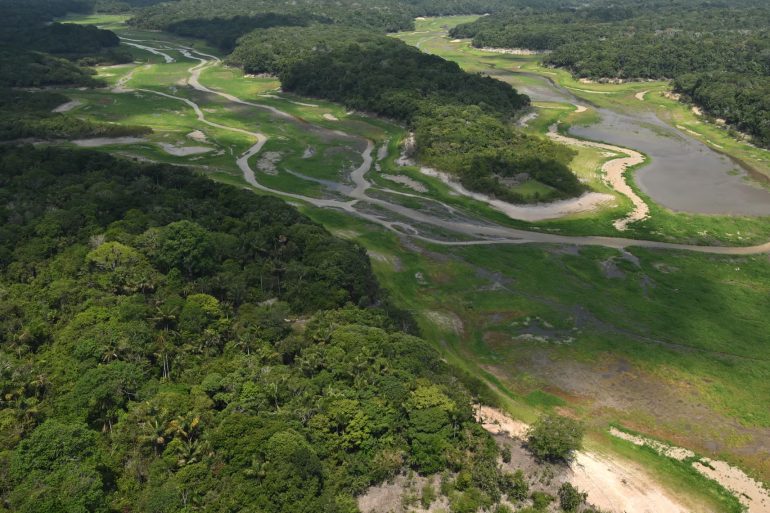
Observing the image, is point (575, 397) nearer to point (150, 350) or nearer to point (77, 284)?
point (150, 350)

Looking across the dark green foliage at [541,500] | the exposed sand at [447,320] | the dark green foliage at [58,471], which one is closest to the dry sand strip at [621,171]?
the exposed sand at [447,320]

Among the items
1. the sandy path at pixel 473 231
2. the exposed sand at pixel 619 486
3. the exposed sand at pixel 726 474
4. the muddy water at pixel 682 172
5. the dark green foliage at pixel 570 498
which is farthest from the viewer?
the muddy water at pixel 682 172

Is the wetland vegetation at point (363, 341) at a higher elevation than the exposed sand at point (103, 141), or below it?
higher

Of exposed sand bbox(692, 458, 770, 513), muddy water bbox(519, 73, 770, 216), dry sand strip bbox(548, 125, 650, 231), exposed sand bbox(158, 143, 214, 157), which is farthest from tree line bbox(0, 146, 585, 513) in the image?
muddy water bbox(519, 73, 770, 216)

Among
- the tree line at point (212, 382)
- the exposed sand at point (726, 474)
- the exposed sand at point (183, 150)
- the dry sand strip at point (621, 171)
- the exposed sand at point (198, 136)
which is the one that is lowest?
the exposed sand at point (183, 150)

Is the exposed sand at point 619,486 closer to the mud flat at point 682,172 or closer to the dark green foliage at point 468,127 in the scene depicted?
the dark green foliage at point 468,127

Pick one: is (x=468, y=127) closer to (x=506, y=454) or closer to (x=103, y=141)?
(x=103, y=141)

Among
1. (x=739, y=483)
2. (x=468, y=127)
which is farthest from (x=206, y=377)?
(x=468, y=127)
